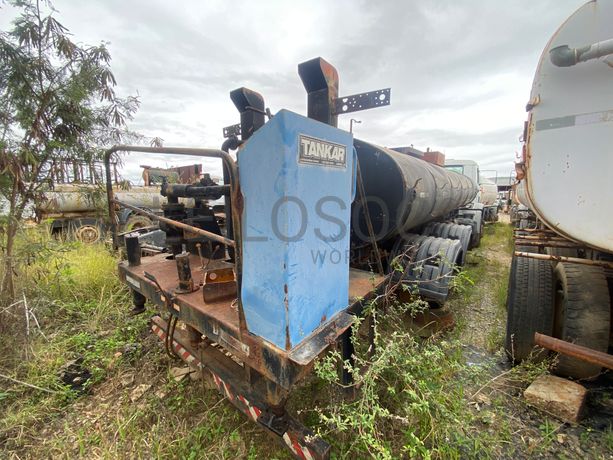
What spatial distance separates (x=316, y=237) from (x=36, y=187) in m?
3.59

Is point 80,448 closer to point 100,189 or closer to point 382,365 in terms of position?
point 382,365

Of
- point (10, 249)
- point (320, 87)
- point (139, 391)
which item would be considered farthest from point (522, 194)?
point (10, 249)

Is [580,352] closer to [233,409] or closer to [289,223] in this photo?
[289,223]

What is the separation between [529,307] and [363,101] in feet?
7.65

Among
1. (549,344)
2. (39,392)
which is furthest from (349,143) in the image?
(39,392)

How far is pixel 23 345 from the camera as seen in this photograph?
275cm

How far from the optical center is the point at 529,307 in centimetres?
252

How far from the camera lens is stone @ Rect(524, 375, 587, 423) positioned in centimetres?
208

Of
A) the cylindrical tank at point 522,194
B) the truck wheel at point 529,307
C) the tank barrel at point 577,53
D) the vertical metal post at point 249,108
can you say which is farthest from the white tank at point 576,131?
the vertical metal post at point 249,108

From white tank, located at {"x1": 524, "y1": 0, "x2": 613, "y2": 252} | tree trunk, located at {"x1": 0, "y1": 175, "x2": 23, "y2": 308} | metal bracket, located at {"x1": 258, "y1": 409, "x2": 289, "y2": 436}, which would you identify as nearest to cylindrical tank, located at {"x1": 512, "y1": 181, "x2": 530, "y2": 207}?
white tank, located at {"x1": 524, "y1": 0, "x2": 613, "y2": 252}

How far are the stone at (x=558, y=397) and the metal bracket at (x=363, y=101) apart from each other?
2.53 meters

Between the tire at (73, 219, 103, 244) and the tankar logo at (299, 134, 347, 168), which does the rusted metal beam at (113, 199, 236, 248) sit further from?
the tire at (73, 219, 103, 244)

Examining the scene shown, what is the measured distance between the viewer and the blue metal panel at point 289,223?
4.02ft

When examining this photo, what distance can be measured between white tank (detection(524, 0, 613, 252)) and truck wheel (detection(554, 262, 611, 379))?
0.68 metres
